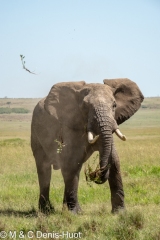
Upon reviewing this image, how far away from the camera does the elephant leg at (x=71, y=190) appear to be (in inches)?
477

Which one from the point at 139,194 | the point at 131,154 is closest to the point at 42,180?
the point at 139,194

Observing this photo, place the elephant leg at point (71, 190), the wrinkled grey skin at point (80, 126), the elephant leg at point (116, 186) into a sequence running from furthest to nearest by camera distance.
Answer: the elephant leg at point (71, 190) → the elephant leg at point (116, 186) → the wrinkled grey skin at point (80, 126)

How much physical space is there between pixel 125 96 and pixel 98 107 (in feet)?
5.84

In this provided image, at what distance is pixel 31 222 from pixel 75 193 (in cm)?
177

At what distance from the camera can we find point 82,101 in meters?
12.1

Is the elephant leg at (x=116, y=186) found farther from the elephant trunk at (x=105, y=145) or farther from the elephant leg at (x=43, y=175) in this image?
the elephant leg at (x=43, y=175)

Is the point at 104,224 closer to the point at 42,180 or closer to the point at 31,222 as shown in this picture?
the point at 31,222

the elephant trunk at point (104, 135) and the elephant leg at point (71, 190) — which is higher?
the elephant trunk at point (104, 135)

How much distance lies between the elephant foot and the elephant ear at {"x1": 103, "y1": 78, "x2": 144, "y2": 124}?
2.20 m

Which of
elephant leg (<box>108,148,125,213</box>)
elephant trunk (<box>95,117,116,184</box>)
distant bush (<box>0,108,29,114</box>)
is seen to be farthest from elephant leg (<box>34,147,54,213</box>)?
distant bush (<box>0,108,29,114</box>)

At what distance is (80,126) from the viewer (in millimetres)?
12195

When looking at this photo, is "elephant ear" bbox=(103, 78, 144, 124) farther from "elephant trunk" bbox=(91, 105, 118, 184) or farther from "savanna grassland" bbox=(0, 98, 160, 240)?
"elephant trunk" bbox=(91, 105, 118, 184)

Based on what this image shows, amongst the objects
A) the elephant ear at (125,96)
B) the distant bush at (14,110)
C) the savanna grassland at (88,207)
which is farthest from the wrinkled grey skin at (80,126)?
the distant bush at (14,110)

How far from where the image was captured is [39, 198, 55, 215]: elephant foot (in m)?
12.4
